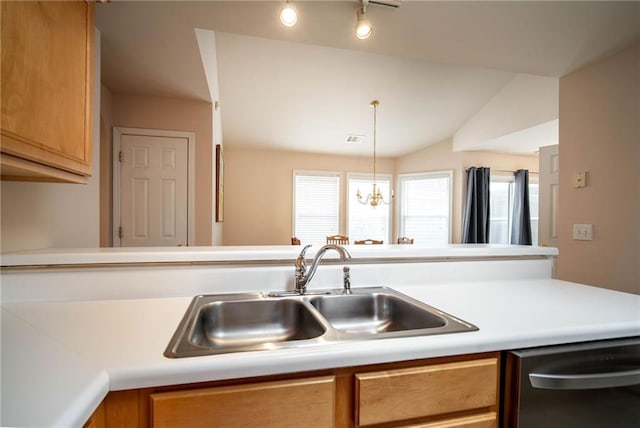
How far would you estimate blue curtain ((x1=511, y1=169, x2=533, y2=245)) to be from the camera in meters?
4.56

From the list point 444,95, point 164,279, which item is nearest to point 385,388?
point 164,279

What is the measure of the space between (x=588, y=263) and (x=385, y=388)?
7.51ft

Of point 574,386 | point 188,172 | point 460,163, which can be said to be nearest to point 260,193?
point 188,172

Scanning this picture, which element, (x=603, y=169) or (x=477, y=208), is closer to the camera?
(x=603, y=169)

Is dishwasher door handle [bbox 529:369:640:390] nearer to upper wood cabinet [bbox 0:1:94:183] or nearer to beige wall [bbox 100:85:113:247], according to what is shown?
upper wood cabinet [bbox 0:1:94:183]

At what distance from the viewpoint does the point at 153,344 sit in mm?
733

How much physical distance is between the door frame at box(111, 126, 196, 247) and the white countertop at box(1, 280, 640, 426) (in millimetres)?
1935

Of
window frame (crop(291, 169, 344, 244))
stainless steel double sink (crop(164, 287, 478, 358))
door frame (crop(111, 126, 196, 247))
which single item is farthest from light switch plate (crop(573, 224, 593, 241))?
window frame (crop(291, 169, 344, 244))

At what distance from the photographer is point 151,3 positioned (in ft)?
5.56

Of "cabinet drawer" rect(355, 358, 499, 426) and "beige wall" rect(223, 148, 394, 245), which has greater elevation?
"beige wall" rect(223, 148, 394, 245)

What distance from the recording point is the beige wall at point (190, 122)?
2.81m

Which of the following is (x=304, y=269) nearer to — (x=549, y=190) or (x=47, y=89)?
(x=47, y=89)

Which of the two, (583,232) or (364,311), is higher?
(583,232)

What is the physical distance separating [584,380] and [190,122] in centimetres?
323
